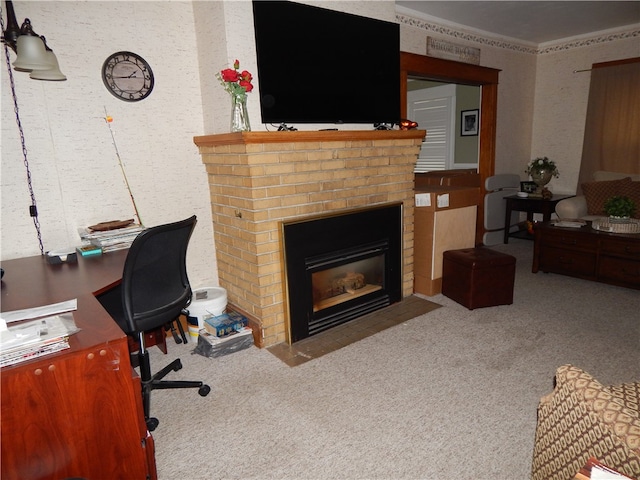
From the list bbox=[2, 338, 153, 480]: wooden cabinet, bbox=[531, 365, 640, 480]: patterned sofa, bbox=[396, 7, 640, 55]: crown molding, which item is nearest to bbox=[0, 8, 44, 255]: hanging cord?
bbox=[2, 338, 153, 480]: wooden cabinet

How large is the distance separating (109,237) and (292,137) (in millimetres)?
1309

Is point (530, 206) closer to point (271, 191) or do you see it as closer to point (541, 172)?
point (541, 172)

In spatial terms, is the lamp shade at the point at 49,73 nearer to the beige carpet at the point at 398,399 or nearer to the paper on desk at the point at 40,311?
the paper on desk at the point at 40,311

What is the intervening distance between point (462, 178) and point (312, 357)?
116 inches

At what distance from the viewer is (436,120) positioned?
6473 mm

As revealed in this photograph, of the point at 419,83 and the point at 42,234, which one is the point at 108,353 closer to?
the point at 42,234

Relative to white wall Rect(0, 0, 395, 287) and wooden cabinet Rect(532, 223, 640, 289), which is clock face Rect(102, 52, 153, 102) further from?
wooden cabinet Rect(532, 223, 640, 289)

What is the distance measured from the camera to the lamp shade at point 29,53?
→ 204 centimetres

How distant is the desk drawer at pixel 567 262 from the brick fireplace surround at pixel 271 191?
210 cm

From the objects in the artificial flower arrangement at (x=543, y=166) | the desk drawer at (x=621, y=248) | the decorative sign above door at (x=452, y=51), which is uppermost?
the decorative sign above door at (x=452, y=51)

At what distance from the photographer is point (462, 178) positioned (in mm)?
4652

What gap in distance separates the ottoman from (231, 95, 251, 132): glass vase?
205 cm

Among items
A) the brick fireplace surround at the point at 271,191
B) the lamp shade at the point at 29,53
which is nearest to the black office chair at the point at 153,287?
the brick fireplace surround at the point at 271,191

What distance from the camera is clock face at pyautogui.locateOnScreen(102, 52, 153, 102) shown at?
261cm
